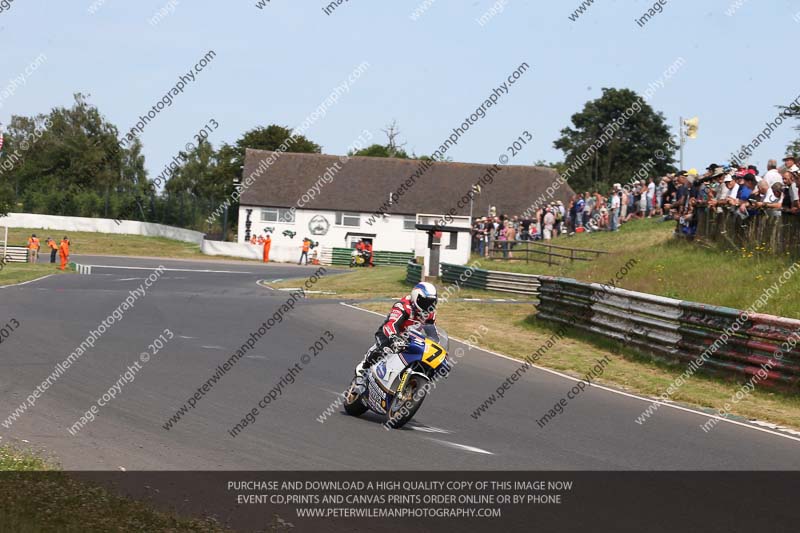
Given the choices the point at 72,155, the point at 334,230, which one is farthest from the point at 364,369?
the point at 72,155

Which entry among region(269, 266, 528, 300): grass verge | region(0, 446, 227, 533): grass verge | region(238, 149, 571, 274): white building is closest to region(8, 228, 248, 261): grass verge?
region(238, 149, 571, 274): white building

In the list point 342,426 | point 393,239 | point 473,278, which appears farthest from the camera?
point 393,239

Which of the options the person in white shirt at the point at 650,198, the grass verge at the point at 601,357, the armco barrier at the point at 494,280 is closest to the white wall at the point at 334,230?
the person in white shirt at the point at 650,198

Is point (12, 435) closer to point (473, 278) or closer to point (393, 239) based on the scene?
point (473, 278)

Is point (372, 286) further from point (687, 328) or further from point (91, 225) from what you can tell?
point (91, 225)

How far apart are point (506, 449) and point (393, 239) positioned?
63341 millimetres

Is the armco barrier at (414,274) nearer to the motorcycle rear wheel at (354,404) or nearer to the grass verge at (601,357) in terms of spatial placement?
the grass verge at (601,357)

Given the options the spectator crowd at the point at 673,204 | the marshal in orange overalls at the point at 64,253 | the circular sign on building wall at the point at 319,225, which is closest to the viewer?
the spectator crowd at the point at 673,204

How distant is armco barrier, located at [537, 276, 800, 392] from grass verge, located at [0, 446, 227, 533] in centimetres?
1186

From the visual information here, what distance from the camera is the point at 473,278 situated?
112 feet

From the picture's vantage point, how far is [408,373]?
1076 cm

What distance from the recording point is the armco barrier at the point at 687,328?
16.1m

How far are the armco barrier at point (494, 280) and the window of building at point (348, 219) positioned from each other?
38704 millimetres

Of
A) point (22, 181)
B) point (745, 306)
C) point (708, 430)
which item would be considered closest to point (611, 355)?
point (745, 306)
